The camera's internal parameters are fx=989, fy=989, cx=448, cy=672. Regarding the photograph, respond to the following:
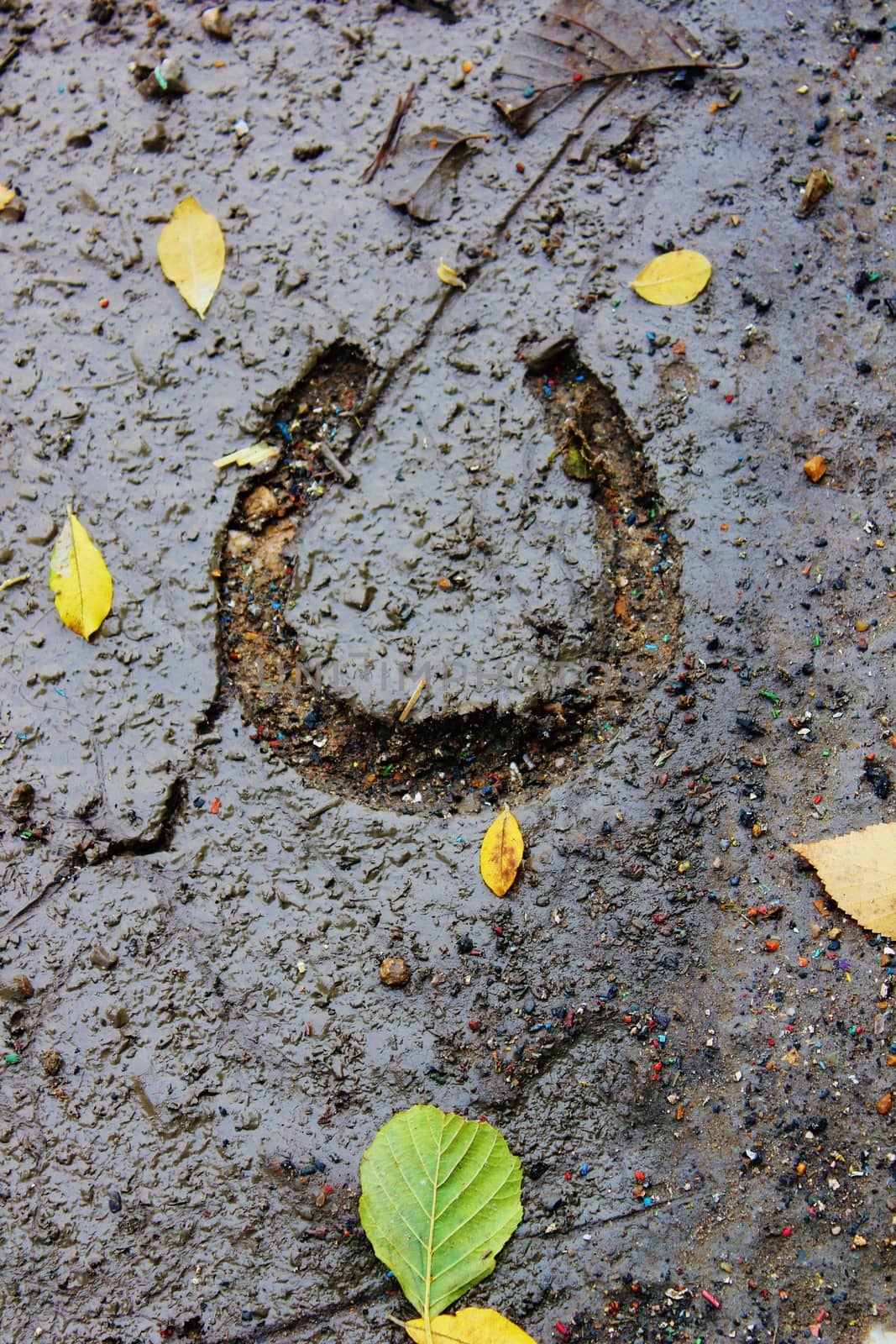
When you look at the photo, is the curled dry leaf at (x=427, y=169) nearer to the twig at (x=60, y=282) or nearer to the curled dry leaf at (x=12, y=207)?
the twig at (x=60, y=282)

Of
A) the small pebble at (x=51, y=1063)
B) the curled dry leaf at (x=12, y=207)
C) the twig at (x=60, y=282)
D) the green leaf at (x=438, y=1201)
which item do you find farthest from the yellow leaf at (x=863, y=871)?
the curled dry leaf at (x=12, y=207)

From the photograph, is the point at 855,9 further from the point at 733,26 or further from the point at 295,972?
the point at 295,972

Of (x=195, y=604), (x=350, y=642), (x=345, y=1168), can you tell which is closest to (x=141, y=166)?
(x=195, y=604)

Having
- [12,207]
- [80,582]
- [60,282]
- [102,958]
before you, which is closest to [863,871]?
[102,958]

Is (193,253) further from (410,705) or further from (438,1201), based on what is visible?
(438,1201)

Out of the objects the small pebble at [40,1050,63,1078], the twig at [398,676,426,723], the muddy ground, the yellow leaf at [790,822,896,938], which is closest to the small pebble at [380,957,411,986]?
the muddy ground

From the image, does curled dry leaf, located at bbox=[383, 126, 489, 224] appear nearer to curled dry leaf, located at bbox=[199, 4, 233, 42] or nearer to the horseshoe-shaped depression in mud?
the horseshoe-shaped depression in mud
